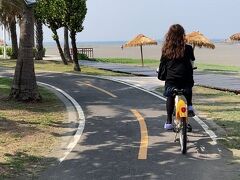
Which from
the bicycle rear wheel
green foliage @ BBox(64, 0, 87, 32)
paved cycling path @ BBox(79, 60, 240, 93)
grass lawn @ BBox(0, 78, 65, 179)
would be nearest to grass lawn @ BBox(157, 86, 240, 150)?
the bicycle rear wheel

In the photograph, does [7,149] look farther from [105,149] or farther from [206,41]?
[206,41]

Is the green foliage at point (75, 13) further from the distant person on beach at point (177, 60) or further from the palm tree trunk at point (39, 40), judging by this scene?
the distant person on beach at point (177, 60)

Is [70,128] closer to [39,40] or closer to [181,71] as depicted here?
[181,71]

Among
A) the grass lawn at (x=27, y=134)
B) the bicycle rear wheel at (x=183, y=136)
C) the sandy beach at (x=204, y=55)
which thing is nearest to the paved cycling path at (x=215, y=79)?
the grass lawn at (x=27, y=134)

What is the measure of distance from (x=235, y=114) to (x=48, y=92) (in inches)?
320

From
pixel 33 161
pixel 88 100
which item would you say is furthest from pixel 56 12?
pixel 33 161

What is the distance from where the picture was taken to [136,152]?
28.6ft

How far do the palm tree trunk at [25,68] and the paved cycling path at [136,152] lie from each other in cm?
207

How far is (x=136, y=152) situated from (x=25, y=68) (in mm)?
7786

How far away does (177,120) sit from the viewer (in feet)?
29.5

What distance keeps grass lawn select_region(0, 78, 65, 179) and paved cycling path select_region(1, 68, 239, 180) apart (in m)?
0.54

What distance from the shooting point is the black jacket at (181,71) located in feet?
29.5

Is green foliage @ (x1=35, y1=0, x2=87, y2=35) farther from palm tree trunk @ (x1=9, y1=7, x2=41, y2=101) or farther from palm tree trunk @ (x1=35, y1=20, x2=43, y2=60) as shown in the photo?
palm tree trunk @ (x1=9, y1=7, x2=41, y2=101)

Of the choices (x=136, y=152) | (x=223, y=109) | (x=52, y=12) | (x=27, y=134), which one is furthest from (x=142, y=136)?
(x=52, y=12)
